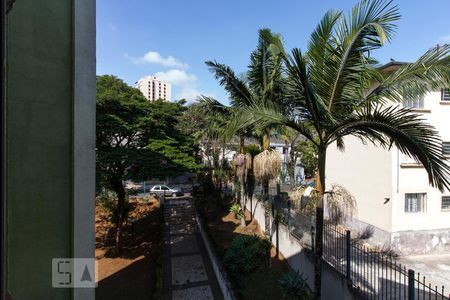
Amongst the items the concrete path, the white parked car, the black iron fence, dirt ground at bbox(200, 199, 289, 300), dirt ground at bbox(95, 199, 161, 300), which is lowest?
dirt ground at bbox(95, 199, 161, 300)

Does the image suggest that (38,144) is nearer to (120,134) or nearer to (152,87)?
(120,134)

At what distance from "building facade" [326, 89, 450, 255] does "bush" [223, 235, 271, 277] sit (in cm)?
523

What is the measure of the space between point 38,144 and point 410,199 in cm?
1304

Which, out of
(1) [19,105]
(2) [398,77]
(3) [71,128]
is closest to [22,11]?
(1) [19,105]

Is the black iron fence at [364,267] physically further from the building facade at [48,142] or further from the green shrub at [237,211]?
the green shrub at [237,211]

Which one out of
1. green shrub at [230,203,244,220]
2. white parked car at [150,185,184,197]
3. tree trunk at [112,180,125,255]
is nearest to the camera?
tree trunk at [112,180,125,255]

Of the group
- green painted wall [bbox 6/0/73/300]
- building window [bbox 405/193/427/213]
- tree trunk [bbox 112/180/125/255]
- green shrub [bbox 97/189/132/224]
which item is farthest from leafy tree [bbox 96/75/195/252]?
building window [bbox 405/193/427/213]

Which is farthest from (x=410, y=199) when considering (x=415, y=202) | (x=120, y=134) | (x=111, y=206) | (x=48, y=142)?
(x=111, y=206)

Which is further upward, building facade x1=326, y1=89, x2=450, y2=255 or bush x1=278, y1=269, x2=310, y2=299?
building facade x1=326, y1=89, x2=450, y2=255

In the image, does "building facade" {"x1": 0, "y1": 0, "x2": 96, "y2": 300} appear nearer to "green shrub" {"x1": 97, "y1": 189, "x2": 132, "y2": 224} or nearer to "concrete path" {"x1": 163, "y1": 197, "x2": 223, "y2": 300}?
"concrete path" {"x1": 163, "y1": 197, "x2": 223, "y2": 300}

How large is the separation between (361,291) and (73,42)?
7.35m

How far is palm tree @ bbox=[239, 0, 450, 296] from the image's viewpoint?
4.63m

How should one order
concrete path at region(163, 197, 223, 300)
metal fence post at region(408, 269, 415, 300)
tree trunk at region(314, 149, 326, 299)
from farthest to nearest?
1. concrete path at region(163, 197, 223, 300)
2. tree trunk at region(314, 149, 326, 299)
3. metal fence post at region(408, 269, 415, 300)

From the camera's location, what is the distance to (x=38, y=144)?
3988mm
